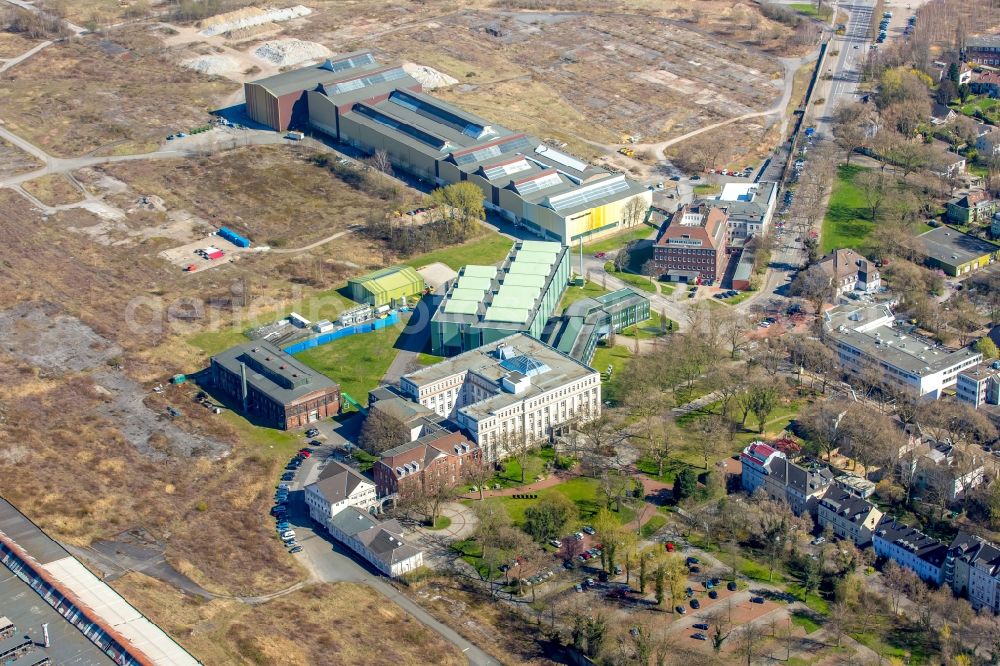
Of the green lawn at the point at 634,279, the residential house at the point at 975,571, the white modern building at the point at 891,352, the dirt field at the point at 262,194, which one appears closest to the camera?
the residential house at the point at 975,571

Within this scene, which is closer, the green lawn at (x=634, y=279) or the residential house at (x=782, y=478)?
the residential house at (x=782, y=478)

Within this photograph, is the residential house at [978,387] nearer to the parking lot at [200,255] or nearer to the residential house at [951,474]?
the residential house at [951,474]

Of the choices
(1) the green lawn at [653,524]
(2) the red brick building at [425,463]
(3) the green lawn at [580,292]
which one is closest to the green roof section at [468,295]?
(3) the green lawn at [580,292]

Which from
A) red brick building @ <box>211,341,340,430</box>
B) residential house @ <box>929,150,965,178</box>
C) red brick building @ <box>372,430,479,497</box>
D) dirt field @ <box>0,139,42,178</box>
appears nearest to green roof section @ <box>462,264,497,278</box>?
red brick building @ <box>211,341,340,430</box>

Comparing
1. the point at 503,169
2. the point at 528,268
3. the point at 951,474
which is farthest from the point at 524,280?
the point at 951,474

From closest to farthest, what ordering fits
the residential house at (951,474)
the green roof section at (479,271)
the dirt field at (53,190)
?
1. the residential house at (951,474)
2. the green roof section at (479,271)
3. the dirt field at (53,190)

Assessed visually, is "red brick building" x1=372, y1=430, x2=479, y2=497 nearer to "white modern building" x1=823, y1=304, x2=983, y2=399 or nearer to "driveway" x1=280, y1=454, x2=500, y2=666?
"driveway" x1=280, y1=454, x2=500, y2=666

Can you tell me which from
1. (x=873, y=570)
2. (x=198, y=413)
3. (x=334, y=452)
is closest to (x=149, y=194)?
(x=198, y=413)
